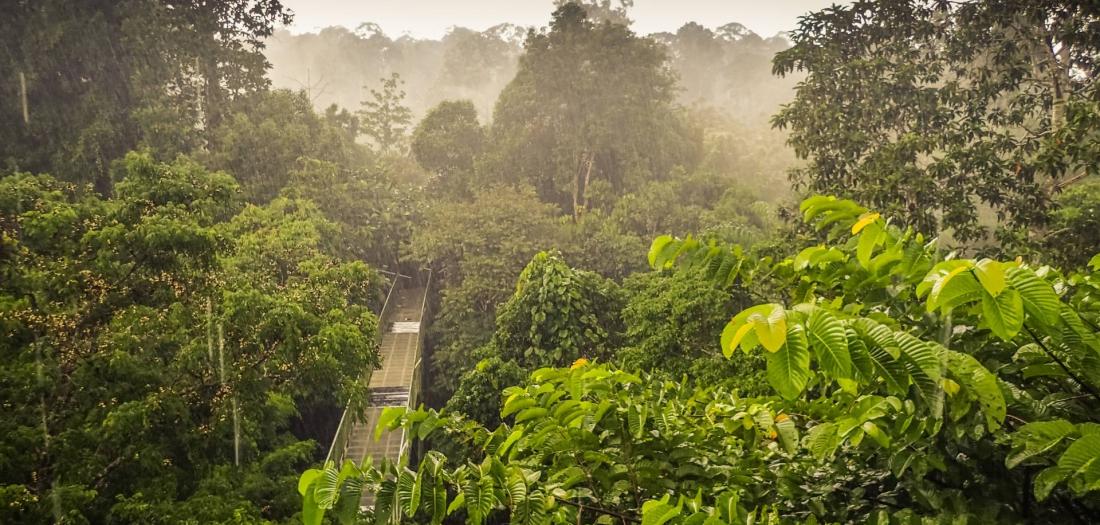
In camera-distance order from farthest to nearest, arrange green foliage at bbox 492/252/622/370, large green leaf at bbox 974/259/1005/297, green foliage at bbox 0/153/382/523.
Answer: green foliage at bbox 492/252/622/370
green foliage at bbox 0/153/382/523
large green leaf at bbox 974/259/1005/297

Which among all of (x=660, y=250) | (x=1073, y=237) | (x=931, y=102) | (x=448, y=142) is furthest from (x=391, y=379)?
(x=660, y=250)

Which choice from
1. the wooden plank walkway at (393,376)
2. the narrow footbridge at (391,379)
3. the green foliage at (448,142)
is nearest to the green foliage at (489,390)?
the narrow footbridge at (391,379)

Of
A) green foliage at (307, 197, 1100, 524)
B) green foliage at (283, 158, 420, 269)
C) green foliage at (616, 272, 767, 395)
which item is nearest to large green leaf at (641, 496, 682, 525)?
green foliage at (307, 197, 1100, 524)

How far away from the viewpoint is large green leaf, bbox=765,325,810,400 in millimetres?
1183

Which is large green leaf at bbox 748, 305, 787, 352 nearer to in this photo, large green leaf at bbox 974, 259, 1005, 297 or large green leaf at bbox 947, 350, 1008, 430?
large green leaf at bbox 974, 259, 1005, 297

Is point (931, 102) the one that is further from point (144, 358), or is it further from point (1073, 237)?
point (144, 358)

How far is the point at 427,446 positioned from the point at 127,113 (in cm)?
1012

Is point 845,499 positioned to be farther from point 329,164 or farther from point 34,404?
point 329,164

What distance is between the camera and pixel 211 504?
20.6 feet

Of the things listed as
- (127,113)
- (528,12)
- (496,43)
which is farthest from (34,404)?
(528,12)

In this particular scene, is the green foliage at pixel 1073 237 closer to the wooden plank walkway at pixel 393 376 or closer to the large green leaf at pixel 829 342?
the large green leaf at pixel 829 342

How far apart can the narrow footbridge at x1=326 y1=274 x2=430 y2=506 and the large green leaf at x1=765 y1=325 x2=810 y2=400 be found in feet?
28.5

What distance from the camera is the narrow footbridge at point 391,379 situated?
42.4 feet

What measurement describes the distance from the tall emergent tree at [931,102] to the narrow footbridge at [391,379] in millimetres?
8060
